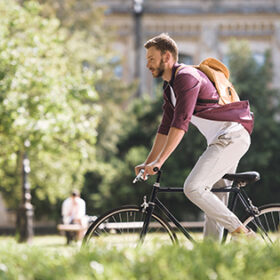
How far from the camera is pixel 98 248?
329cm

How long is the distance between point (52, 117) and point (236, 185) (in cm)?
1163

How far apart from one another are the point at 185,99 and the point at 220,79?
46cm

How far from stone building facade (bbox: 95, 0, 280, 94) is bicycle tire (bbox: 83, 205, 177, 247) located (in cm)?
3126

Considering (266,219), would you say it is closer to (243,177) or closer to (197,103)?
(243,177)

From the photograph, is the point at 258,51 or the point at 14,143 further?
the point at 258,51

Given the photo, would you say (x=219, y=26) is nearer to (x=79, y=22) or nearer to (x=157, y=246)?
(x=79, y=22)

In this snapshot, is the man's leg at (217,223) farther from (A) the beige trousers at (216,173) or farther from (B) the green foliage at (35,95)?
(B) the green foliage at (35,95)

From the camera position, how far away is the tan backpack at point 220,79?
488 cm

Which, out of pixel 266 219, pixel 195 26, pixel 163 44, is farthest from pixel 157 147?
pixel 195 26

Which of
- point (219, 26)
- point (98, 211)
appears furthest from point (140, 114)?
point (219, 26)

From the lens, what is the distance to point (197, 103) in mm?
4836

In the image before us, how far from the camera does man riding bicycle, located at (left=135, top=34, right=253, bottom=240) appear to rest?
15.3 feet

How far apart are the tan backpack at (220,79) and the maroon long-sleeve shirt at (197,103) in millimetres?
48

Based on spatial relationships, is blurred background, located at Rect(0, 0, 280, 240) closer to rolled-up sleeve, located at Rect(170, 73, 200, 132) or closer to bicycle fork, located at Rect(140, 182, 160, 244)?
bicycle fork, located at Rect(140, 182, 160, 244)
